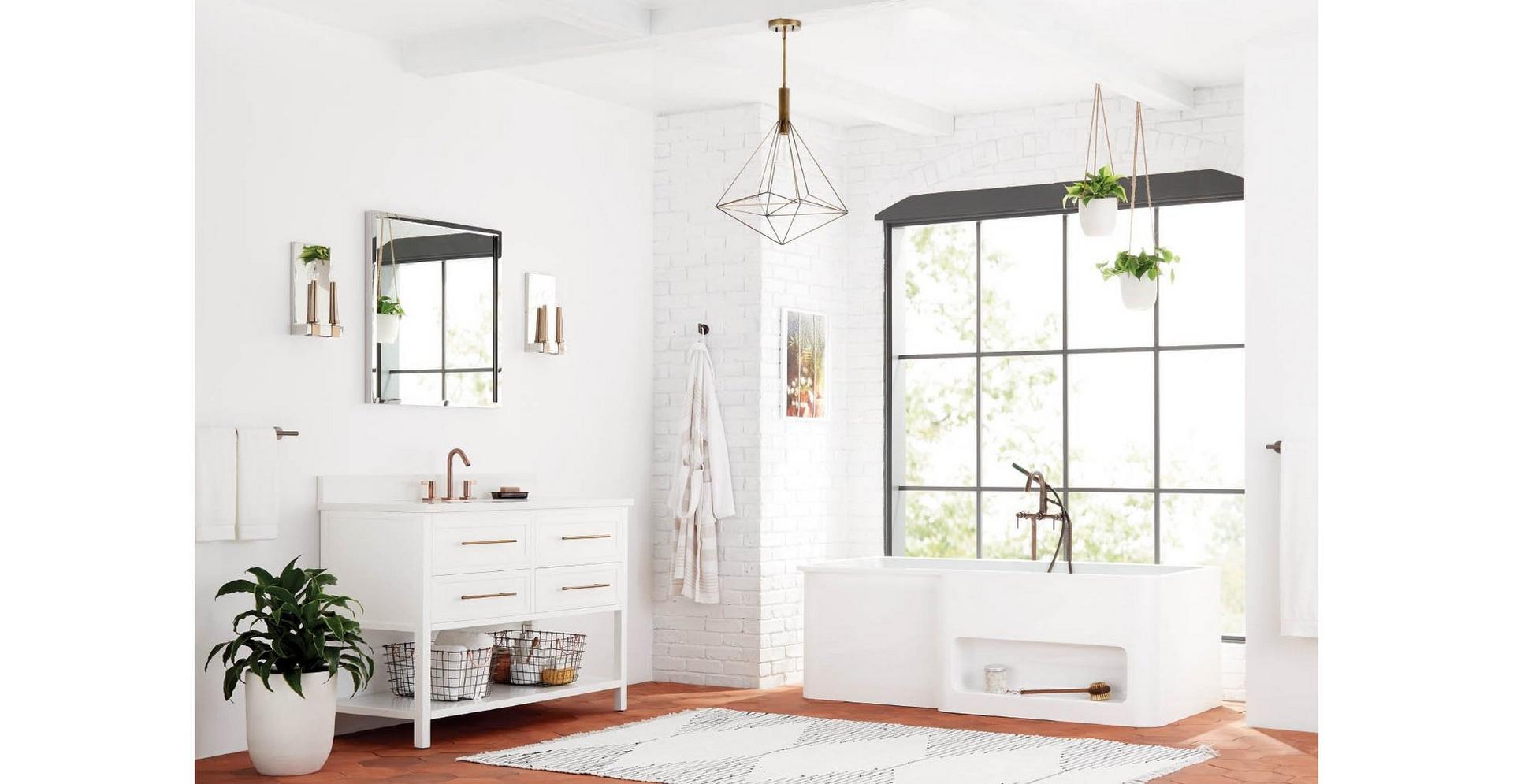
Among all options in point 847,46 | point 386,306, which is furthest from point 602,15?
point 386,306

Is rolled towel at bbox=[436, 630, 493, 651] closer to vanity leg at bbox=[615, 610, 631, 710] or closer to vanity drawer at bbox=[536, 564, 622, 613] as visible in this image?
vanity drawer at bbox=[536, 564, 622, 613]

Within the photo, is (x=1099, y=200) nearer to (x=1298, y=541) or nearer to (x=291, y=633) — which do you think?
(x=1298, y=541)

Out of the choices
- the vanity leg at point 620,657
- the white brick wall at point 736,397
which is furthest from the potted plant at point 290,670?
the white brick wall at point 736,397

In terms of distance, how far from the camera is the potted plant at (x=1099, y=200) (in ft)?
19.5

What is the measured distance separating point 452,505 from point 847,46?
239cm

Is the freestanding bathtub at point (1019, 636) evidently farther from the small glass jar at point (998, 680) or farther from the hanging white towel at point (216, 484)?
the hanging white towel at point (216, 484)

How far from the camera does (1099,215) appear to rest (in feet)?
19.6

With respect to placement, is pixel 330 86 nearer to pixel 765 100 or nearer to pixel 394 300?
pixel 394 300

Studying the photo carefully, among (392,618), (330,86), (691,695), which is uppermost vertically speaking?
(330,86)

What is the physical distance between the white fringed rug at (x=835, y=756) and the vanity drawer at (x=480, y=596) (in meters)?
0.50

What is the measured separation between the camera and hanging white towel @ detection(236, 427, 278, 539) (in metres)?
5.05
